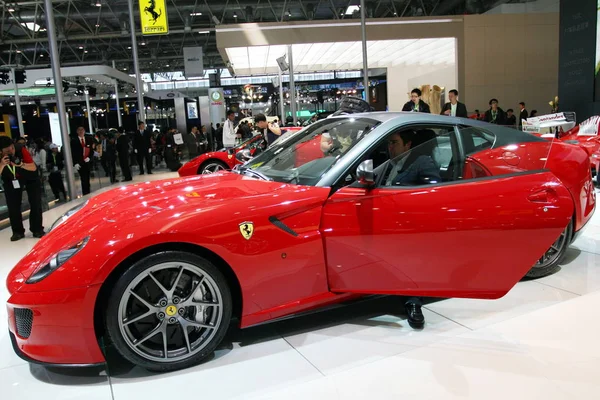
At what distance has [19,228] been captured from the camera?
643 centimetres

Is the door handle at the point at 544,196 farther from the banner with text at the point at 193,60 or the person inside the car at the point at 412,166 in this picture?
the banner with text at the point at 193,60

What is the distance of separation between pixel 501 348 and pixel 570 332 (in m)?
0.51

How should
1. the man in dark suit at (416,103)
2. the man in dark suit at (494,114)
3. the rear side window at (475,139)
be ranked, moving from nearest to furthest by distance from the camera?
the rear side window at (475,139)
the man in dark suit at (416,103)
the man in dark suit at (494,114)

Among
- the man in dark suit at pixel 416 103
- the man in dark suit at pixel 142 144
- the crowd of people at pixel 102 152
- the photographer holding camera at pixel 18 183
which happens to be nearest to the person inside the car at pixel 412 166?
the crowd of people at pixel 102 152

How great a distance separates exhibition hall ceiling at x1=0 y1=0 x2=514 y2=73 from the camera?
68.3 ft

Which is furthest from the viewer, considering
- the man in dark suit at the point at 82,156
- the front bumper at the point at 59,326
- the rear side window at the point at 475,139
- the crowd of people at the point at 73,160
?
the man in dark suit at the point at 82,156

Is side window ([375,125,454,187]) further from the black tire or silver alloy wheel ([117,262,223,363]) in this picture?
the black tire

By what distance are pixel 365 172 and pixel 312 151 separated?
0.79m

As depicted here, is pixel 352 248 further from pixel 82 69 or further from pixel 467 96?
pixel 467 96

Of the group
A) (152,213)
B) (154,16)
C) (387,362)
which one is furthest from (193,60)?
(387,362)

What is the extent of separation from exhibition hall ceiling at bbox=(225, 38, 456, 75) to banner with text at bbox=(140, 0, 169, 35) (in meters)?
3.50

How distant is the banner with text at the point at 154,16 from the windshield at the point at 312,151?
11822 mm

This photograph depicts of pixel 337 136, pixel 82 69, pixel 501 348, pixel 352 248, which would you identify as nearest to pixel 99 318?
pixel 352 248

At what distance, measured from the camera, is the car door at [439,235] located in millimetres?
2713
